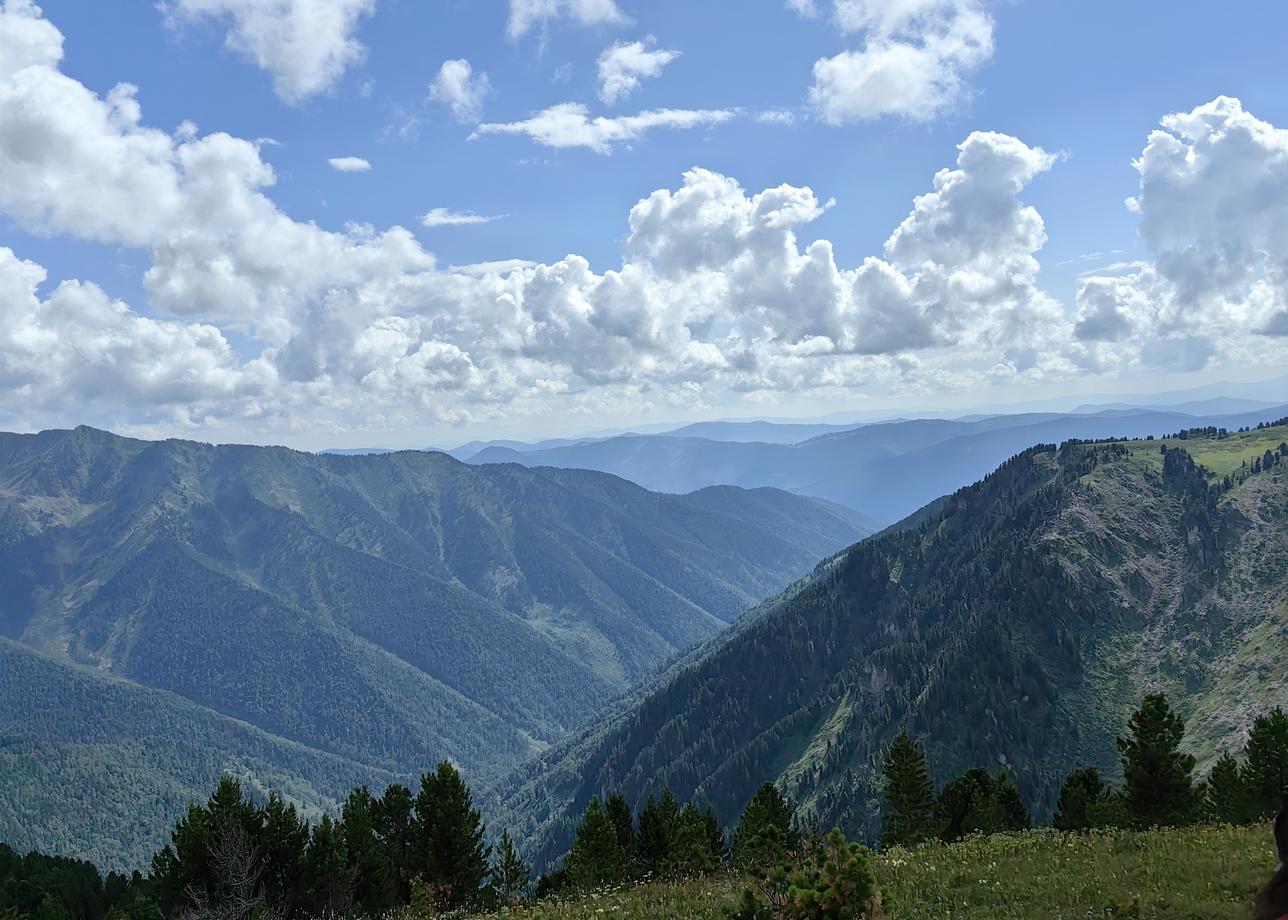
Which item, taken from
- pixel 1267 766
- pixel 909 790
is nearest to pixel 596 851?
pixel 909 790

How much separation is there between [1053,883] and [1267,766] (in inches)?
2215

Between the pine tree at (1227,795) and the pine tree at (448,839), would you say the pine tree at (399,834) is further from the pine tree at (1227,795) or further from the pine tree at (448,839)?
the pine tree at (1227,795)

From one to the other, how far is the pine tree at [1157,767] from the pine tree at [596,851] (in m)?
38.6

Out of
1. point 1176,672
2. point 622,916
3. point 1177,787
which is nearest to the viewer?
point 622,916

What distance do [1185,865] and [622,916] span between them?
17.2 meters

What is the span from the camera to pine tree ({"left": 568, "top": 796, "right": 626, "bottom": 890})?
58.1 meters

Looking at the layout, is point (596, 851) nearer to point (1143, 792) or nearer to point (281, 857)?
point (281, 857)

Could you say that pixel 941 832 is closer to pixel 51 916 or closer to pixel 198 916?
pixel 198 916

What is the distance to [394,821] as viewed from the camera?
65625 mm

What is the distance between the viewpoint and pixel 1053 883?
2231 cm

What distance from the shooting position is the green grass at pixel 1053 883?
65.7 feet

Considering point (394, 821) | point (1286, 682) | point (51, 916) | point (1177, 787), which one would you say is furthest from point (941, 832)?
point (1286, 682)

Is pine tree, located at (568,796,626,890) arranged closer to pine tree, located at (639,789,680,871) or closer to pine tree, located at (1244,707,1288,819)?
pine tree, located at (639,789,680,871)

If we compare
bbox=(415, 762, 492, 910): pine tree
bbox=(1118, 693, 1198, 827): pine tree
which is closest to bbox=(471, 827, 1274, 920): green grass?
bbox=(1118, 693, 1198, 827): pine tree
